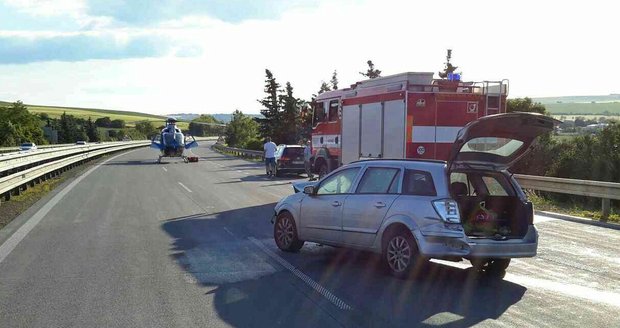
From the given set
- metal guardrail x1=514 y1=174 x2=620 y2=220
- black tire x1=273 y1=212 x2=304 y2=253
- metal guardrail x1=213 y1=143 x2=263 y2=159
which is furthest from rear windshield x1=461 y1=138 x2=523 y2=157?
metal guardrail x1=213 y1=143 x2=263 y2=159

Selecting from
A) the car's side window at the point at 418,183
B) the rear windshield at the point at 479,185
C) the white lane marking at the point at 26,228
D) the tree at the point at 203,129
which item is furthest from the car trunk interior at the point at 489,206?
the tree at the point at 203,129

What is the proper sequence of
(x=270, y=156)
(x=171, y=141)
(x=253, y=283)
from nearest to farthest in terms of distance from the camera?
(x=253, y=283) → (x=270, y=156) → (x=171, y=141)

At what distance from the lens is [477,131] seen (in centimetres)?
795

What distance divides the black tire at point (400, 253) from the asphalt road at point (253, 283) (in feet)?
0.51

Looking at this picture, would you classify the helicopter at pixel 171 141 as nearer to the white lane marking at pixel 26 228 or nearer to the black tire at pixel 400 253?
the white lane marking at pixel 26 228

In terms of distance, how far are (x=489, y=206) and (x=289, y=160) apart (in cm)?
2053

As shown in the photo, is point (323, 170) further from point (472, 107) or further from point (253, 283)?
point (253, 283)

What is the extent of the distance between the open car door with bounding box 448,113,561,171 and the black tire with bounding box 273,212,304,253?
9.54 ft

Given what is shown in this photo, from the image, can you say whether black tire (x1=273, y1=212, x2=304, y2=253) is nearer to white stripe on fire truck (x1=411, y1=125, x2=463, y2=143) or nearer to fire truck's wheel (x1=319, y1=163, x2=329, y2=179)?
white stripe on fire truck (x1=411, y1=125, x2=463, y2=143)

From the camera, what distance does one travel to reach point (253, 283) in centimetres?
766

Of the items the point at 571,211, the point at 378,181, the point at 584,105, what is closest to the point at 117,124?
the point at 584,105

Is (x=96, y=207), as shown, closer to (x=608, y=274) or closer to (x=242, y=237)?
(x=242, y=237)

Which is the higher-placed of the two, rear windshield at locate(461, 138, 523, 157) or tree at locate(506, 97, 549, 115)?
tree at locate(506, 97, 549, 115)

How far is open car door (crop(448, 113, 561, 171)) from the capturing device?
7781mm
